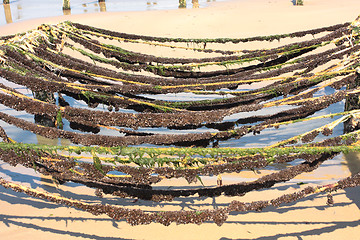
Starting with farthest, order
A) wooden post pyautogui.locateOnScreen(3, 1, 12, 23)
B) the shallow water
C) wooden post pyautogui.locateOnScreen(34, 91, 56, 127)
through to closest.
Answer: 1. the shallow water
2. wooden post pyautogui.locateOnScreen(3, 1, 12, 23)
3. wooden post pyautogui.locateOnScreen(34, 91, 56, 127)

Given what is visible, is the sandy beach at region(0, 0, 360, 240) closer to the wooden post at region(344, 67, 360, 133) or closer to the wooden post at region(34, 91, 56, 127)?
the wooden post at region(344, 67, 360, 133)

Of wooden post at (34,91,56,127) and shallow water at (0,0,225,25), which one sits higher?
shallow water at (0,0,225,25)

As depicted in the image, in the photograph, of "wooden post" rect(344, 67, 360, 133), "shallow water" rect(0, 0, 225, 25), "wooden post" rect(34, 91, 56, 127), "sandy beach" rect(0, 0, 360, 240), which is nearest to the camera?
"sandy beach" rect(0, 0, 360, 240)

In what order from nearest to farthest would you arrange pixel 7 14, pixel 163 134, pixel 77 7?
pixel 163 134
pixel 7 14
pixel 77 7

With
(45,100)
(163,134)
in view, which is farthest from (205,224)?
(45,100)

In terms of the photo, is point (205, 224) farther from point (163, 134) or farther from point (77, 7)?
point (77, 7)

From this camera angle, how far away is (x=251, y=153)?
2.83 m

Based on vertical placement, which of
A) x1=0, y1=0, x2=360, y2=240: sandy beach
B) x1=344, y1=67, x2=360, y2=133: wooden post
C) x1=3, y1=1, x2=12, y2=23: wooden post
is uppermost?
x1=3, y1=1, x2=12, y2=23: wooden post

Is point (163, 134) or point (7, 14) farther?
point (7, 14)

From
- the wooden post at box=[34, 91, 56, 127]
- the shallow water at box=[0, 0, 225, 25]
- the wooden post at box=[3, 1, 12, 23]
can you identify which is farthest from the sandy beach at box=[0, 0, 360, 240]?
the wooden post at box=[3, 1, 12, 23]

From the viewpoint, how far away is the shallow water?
22.1 metres

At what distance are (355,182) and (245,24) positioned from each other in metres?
10.9

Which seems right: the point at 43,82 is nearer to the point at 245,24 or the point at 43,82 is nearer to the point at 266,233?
the point at 266,233

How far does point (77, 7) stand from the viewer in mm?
26766
